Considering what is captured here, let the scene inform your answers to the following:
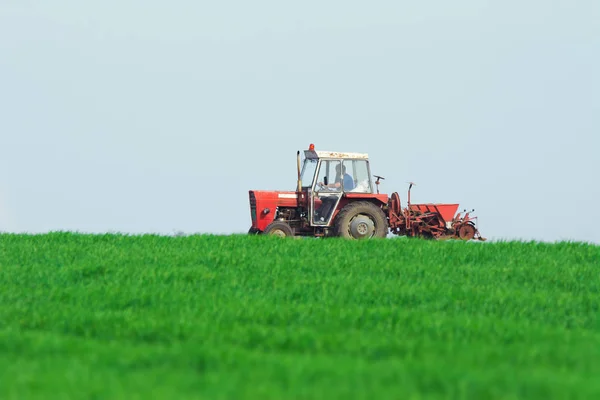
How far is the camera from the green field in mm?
6617

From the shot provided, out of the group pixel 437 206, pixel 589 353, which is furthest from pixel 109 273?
pixel 437 206

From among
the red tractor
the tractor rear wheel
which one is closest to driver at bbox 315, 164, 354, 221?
the red tractor

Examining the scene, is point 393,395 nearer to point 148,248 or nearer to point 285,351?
point 285,351

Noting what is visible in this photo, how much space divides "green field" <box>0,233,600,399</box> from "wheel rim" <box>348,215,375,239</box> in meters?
2.29

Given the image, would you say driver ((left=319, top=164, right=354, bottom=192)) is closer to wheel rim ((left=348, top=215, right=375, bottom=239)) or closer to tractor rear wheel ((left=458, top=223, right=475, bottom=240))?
wheel rim ((left=348, top=215, right=375, bottom=239))

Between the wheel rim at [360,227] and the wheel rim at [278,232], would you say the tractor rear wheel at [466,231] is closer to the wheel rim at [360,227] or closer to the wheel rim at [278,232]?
the wheel rim at [360,227]

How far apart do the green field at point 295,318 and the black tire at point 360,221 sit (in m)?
2.25

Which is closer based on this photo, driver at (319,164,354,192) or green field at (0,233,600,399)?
green field at (0,233,600,399)

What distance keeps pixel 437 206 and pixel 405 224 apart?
1.27m

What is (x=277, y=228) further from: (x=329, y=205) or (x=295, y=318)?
(x=295, y=318)

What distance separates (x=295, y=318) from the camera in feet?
34.6

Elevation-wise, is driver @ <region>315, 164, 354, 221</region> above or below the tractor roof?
below

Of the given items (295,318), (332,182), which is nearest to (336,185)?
(332,182)

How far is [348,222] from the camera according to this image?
20.9 meters
